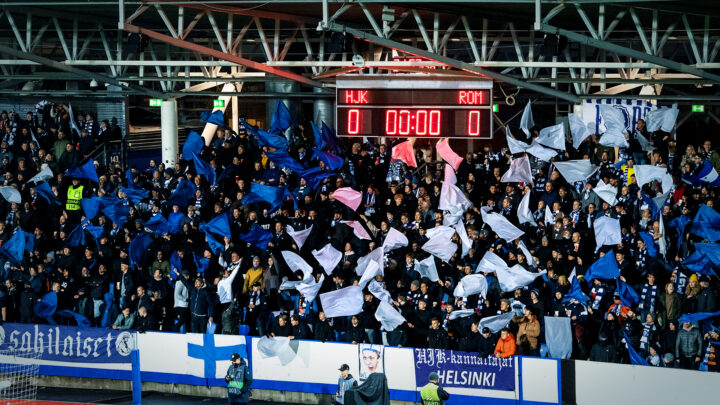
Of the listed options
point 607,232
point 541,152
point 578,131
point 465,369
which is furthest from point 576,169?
point 465,369

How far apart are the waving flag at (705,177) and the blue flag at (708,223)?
1.16 m

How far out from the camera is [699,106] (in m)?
28.1

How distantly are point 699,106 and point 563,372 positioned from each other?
31.3 ft

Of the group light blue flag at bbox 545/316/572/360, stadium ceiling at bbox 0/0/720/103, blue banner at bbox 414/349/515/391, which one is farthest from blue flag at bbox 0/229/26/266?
light blue flag at bbox 545/316/572/360

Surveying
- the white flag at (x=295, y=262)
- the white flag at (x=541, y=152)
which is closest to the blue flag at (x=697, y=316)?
the white flag at (x=541, y=152)

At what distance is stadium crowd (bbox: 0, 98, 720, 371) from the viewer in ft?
70.6

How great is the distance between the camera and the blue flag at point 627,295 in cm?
2135

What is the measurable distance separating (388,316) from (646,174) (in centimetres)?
559

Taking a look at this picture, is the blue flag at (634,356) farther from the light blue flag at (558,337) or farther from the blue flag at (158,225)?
the blue flag at (158,225)

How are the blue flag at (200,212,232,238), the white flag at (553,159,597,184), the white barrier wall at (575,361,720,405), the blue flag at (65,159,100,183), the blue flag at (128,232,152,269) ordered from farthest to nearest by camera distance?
the blue flag at (65,159,100,183), the blue flag at (128,232,152,269), the blue flag at (200,212,232,238), the white flag at (553,159,597,184), the white barrier wall at (575,361,720,405)

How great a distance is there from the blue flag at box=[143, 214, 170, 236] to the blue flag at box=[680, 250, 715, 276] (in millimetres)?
10623

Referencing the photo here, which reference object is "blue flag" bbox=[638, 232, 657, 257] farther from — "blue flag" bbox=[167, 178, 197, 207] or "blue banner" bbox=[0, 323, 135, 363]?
"blue banner" bbox=[0, 323, 135, 363]

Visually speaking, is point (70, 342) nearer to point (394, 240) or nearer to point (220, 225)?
point (220, 225)

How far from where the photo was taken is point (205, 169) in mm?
26359
